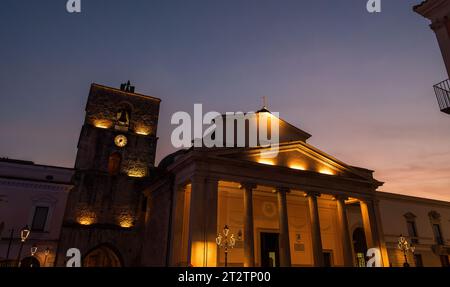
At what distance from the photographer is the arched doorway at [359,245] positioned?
85.6 ft

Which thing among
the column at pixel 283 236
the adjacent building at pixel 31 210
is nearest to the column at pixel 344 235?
the column at pixel 283 236

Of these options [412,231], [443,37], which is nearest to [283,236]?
[443,37]

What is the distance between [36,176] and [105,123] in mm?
8431

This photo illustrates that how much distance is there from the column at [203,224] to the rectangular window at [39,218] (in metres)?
11.8

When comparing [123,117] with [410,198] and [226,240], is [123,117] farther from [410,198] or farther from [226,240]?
[410,198]

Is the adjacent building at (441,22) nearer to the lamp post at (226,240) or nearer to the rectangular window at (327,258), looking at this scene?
the lamp post at (226,240)

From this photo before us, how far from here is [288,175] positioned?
2023cm

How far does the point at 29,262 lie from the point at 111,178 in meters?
8.87

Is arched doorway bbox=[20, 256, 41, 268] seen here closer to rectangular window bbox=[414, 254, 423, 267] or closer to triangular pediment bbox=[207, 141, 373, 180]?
triangular pediment bbox=[207, 141, 373, 180]

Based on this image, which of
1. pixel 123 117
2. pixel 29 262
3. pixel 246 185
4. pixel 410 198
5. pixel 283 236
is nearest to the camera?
pixel 283 236

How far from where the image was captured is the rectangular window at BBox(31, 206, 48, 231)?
68.8 feet

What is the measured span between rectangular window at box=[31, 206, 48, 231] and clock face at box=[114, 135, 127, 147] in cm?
883

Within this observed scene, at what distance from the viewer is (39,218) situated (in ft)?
69.4

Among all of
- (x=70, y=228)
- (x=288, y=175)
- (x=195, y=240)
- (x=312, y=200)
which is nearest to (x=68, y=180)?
(x=70, y=228)
